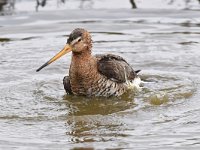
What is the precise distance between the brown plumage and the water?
0.53ft

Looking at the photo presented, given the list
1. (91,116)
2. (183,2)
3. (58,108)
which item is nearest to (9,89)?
(58,108)

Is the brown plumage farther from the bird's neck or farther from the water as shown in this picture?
the water

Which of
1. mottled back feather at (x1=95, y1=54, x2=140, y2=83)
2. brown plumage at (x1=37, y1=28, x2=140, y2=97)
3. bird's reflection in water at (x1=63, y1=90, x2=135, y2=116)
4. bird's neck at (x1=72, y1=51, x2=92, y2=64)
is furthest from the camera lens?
mottled back feather at (x1=95, y1=54, x2=140, y2=83)

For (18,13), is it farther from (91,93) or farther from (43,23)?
(91,93)

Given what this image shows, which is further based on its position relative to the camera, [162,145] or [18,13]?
[18,13]

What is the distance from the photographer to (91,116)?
10.8 m

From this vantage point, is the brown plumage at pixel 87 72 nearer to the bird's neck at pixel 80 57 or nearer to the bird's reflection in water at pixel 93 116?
the bird's neck at pixel 80 57

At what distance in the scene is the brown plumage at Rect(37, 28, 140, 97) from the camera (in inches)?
463

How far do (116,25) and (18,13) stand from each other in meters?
2.77

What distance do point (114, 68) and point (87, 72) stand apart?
57 centimetres

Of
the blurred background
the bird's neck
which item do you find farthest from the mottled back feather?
the blurred background

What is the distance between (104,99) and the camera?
39.2 feet

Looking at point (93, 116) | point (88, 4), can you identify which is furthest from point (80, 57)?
point (88, 4)

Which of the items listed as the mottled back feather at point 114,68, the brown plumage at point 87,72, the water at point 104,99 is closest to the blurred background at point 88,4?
the water at point 104,99
